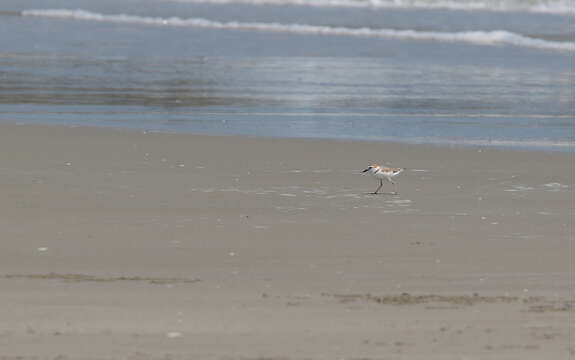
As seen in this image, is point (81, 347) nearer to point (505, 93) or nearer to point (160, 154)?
point (160, 154)

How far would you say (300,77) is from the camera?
2191 cm

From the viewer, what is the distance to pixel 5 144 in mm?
13188

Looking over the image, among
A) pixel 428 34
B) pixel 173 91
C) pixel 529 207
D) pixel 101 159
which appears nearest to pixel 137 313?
pixel 529 207

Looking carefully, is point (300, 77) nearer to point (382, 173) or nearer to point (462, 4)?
point (382, 173)

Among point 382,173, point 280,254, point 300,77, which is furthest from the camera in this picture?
point 300,77

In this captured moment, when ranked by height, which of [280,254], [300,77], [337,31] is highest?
[337,31]

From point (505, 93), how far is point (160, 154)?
833 cm

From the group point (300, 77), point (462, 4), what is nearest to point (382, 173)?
point (300, 77)

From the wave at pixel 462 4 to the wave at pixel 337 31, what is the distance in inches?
558

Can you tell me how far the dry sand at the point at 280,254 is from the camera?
608 centimetres

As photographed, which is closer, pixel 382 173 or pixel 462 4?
pixel 382 173

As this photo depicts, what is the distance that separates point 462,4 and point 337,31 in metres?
19.7

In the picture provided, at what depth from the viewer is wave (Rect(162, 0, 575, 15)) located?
5350 centimetres

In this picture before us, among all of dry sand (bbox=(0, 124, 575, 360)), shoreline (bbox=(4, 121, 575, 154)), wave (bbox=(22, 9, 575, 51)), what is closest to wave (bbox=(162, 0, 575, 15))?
wave (bbox=(22, 9, 575, 51))
